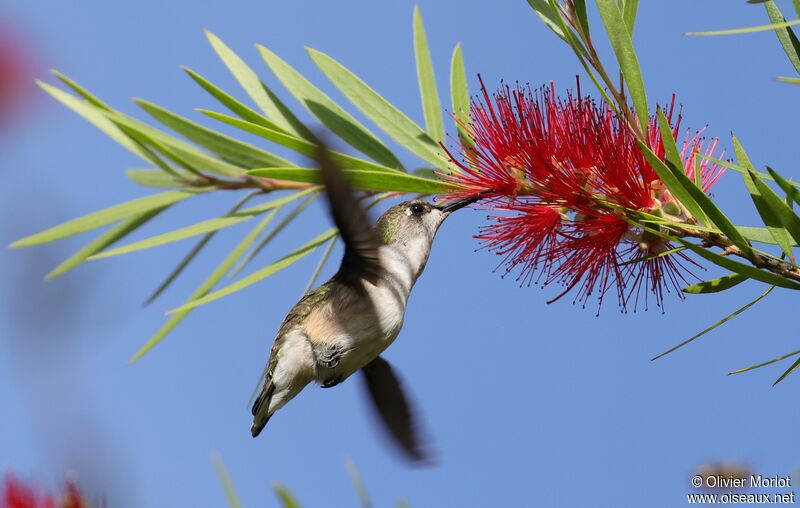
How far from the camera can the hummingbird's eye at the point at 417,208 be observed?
63.8 inches

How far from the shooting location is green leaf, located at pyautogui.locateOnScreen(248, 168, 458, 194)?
120 cm

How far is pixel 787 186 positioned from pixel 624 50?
0.26 metres

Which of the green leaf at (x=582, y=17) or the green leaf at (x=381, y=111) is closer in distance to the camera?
Answer: the green leaf at (x=582, y=17)

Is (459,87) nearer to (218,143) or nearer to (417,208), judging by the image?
(417,208)

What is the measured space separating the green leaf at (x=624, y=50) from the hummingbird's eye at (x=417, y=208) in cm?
56

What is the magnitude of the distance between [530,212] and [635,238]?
0.16 metres

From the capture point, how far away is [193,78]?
50.3 inches

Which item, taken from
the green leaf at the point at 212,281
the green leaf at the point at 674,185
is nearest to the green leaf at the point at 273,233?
the green leaf at the point at 212,281

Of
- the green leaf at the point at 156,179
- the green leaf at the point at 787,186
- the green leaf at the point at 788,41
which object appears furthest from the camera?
the green leaf at the point at 156,179

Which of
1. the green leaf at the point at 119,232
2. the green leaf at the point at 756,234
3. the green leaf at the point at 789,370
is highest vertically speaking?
the green leaf at the point at 119,232

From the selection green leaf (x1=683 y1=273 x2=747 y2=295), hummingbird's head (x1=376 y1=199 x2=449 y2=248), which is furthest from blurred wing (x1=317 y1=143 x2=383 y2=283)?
green leaf (x1=683 y1=273 x2=747 y2=295)

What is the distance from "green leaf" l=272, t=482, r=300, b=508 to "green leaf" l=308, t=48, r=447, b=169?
0.77m

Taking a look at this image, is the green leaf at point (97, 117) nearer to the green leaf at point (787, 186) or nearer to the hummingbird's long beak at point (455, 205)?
the hummingbird's long beak at point (455, 205)

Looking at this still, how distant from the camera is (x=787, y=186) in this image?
1.00 m
